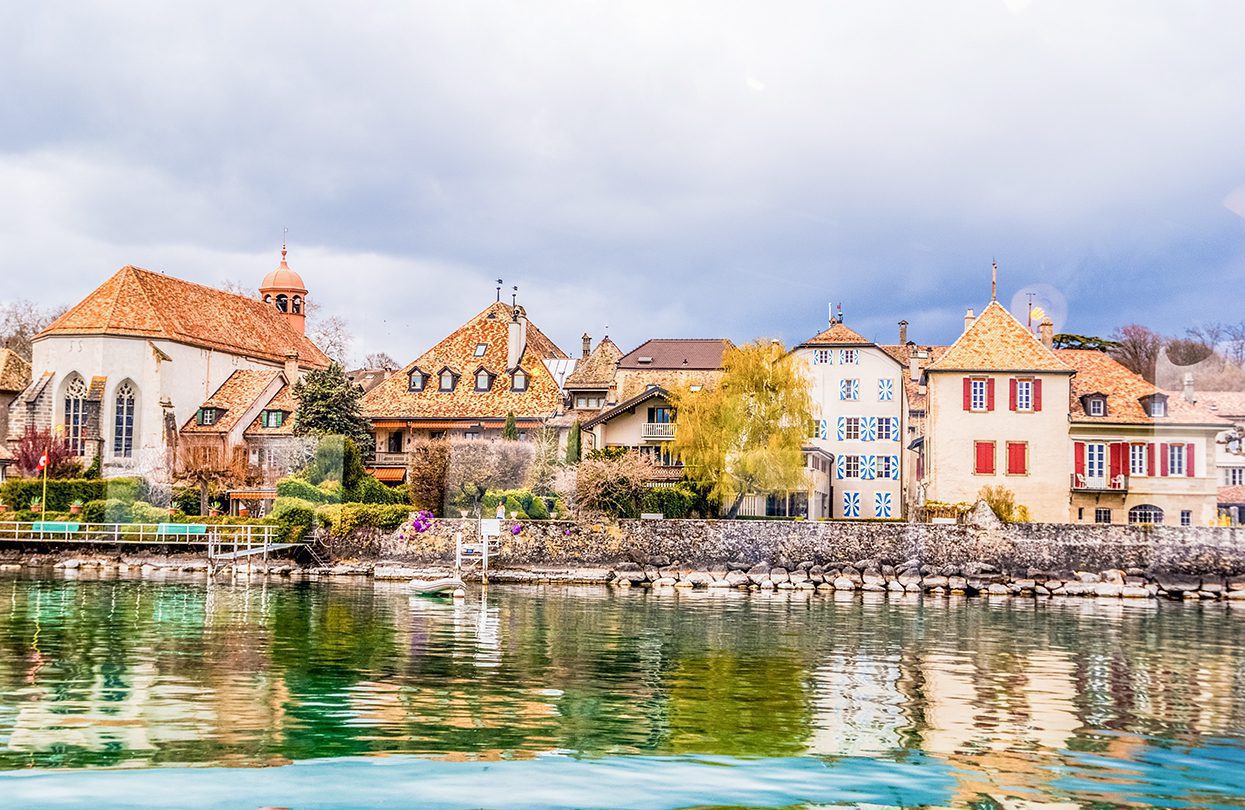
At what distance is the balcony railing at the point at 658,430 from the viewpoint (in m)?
58.3

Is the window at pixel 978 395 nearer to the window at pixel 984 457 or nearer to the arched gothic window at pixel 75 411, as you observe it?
the window at pixel 984 457

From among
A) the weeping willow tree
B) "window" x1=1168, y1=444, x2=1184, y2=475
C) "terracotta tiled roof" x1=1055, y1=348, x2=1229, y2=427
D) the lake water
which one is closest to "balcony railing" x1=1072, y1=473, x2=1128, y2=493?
"window" x1=1168, y1=444, x2=1184, y2=475

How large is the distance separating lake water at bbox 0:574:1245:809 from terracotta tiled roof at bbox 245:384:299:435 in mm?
31304

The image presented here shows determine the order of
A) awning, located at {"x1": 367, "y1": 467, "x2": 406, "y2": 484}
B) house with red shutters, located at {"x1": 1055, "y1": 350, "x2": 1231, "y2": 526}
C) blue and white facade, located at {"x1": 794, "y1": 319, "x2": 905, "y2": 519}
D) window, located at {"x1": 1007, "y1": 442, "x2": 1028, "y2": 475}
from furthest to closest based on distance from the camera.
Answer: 1. awning, located at {"x1": 367, "y1": 467, "x2": 406, "y2": 484}
2. blue and white facade, located at {"x1": 794, "y1": 319, "x2": 905, "y2": 519}
3. window, located at {"x1": 1007, "y1": 442, "x2": 1028, "y2": 475}
4. house with red shutters, located at {"x1": 1055, "y1": 350, "x2": 1231, "y2": 526}

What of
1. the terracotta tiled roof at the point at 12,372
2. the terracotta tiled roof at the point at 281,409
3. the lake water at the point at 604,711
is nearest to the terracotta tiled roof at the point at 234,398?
the terracotta tiled roof at the point at 281,409

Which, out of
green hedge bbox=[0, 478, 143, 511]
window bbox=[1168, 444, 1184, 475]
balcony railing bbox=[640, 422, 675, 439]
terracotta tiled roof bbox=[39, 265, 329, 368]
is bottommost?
green hedge bbox=[0, 478, 143, 511]

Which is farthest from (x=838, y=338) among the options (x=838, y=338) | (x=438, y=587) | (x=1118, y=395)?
(x=438, y=587)

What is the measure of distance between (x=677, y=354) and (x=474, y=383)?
10884 millimetres

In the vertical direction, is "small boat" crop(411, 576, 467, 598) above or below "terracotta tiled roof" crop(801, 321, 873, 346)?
below

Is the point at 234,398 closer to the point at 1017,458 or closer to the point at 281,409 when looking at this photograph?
the point at 281,409

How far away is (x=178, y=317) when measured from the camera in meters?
72.1

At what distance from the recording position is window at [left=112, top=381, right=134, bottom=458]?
66875 mm

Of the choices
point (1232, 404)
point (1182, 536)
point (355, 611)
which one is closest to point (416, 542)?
point (355, 611)

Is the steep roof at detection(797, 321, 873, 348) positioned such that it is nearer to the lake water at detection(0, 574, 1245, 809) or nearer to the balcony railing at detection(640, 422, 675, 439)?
the balcony railing at detection(640, 422, 675, 439)
